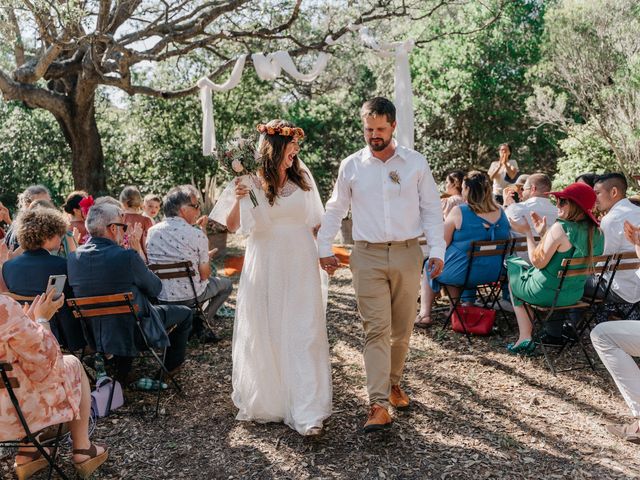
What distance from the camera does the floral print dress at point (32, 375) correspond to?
9.16ft

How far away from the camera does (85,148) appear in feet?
37.8

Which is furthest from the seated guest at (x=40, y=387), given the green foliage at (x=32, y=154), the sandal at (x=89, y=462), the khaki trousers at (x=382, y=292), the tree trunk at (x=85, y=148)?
the green foliage at (x=32, y=154)

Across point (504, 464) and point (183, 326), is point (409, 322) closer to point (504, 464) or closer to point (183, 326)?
point (504, 464)

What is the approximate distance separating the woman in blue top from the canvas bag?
323 cm

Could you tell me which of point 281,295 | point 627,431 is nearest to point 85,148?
point 281,295

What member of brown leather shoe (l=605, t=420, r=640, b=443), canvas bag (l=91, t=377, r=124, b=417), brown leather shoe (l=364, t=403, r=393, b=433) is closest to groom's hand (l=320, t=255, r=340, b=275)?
brown leather shoe (l=364, t=403, r=393, b=433)

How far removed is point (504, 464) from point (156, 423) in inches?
94.1

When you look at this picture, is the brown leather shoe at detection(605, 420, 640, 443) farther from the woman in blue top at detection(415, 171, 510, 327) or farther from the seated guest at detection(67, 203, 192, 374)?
the seated guest at detection(67, 203, 192, 374)

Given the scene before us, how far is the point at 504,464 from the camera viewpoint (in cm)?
337

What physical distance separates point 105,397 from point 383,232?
244 cm

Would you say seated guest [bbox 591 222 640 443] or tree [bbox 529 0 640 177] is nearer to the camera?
Result: seated guest [bbox 591 222 640 443]

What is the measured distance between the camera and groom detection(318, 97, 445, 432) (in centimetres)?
369

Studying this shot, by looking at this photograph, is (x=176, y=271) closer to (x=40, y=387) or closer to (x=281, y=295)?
(x=281, y=295)

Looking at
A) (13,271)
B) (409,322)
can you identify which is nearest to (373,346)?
(409,322)
